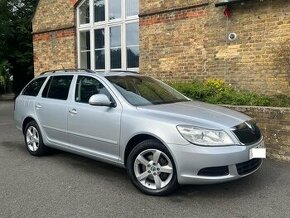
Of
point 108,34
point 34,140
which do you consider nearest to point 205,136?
point 34,140

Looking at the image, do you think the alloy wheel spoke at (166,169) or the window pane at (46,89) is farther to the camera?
the window pane at (46,89)

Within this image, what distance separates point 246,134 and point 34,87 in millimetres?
4365

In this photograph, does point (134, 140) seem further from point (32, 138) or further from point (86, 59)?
point (86, 59)

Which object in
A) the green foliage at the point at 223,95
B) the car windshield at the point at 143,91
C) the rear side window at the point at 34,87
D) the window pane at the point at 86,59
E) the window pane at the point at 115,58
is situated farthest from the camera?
the window pane at the point at 86,59

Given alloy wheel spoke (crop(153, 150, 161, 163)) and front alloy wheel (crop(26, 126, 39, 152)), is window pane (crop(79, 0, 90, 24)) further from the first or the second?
alloy wheel spoke (crop(153, 150, 161, 163))

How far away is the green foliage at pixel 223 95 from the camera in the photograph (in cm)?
842

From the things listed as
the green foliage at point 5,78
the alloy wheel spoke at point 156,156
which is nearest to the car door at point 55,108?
the alloy wheel spoke at point 156,156

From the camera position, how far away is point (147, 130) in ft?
16.5

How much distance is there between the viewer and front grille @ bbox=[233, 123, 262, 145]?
492 centimetres

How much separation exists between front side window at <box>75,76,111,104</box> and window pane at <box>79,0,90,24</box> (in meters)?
7.70

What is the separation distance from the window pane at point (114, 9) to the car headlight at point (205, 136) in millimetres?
8612

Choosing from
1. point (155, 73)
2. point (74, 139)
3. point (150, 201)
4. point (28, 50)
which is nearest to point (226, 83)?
point (155, 73)

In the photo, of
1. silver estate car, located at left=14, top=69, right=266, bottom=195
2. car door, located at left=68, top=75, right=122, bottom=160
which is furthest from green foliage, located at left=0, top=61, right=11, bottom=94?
car door, located at left=68, top=75, right=122, bottom=160

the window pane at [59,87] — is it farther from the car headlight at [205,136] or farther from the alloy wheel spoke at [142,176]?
the car headlight at [205,136]
